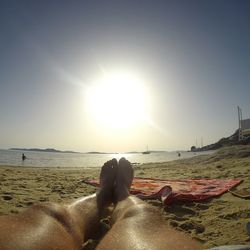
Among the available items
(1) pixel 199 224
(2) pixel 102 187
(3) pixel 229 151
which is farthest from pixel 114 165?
(3) pixel 229 151

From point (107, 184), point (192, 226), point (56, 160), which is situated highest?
point (56, 160)

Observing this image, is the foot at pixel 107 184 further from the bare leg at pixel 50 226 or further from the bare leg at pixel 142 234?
the bare leg at pixel 142 234

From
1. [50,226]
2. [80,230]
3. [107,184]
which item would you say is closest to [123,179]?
[107,184]

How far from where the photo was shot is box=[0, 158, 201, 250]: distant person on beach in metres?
1.28

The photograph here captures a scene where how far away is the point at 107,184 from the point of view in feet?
10.9

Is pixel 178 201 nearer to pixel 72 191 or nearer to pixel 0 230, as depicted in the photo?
pixel 72 191

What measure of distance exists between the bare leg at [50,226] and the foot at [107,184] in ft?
1.07

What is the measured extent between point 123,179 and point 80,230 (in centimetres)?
192

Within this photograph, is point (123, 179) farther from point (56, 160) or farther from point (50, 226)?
point (56, 160)

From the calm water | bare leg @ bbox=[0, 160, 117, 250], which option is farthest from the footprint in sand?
Result: the calm water

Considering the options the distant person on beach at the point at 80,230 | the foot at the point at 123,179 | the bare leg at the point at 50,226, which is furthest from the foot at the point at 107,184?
Answer: the distant person on beach at the point at 80,230

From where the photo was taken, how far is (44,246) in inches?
50.1

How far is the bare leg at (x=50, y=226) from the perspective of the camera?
127 centimetres

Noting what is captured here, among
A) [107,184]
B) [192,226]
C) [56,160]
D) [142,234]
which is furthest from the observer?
→ [56,160]
